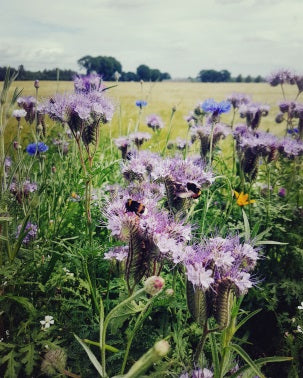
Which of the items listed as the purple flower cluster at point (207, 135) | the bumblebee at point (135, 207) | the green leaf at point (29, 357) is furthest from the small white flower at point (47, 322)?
the purple flower cluster at point (207, 135)

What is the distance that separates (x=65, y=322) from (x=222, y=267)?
927mm

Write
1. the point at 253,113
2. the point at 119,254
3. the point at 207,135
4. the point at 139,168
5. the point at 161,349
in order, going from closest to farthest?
the point at 161,349 → the point at 119,254 → the point at 139,168 → the point at 207,135 → the point at 253,113

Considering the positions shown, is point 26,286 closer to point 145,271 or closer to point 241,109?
point 145,271

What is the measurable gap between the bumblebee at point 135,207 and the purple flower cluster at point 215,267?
0.83 feet

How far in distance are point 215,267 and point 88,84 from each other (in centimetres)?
162

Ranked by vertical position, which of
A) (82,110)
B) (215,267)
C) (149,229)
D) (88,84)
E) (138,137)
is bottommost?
(215,267)

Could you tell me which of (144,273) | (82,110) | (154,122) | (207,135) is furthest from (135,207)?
(154,122)

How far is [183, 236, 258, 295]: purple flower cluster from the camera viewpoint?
4.94 ft

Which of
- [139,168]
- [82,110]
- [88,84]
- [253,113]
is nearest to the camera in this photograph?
[82,110]

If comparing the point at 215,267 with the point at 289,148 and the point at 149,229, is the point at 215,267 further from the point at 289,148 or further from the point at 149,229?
the point at 289,148

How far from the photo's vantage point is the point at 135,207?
161cm

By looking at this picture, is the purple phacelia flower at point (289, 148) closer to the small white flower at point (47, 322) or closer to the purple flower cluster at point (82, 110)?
the purple flower cluster at point (82, 110)

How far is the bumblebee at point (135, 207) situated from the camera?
1597 millimetres

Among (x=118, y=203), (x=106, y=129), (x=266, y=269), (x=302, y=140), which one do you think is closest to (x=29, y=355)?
(x=118, y=203)
